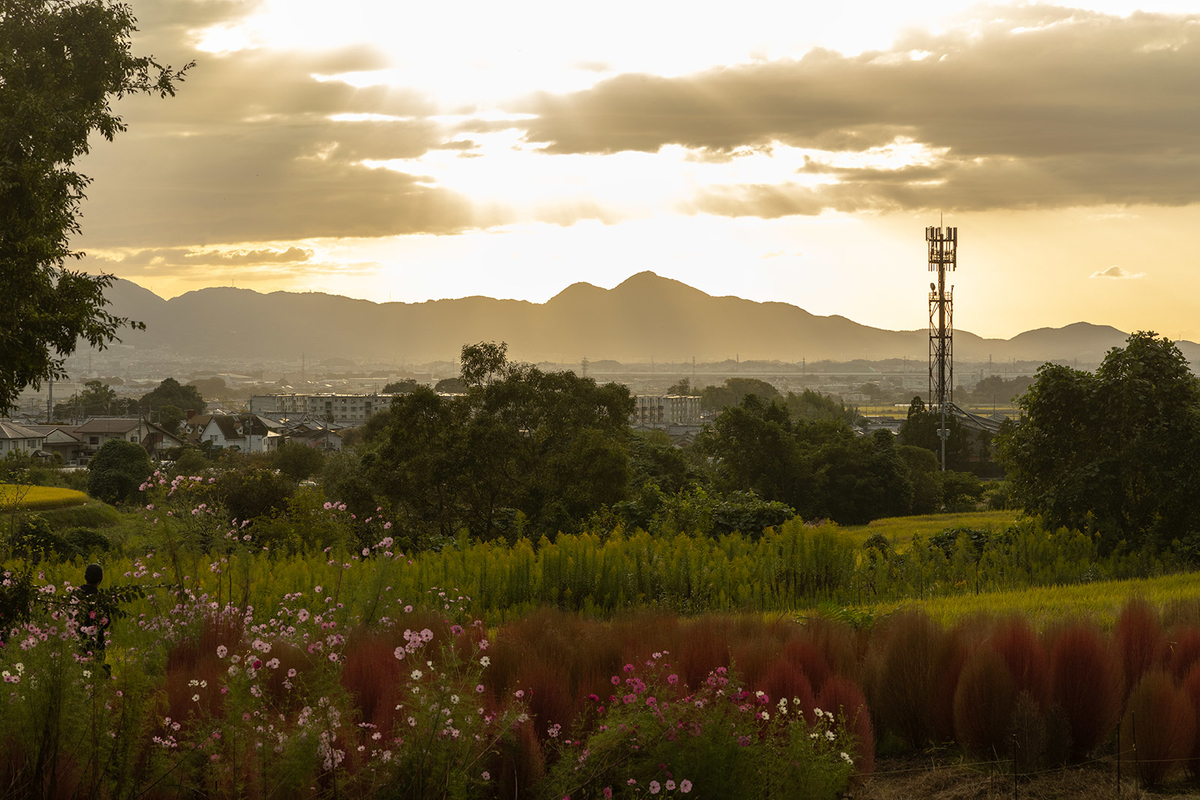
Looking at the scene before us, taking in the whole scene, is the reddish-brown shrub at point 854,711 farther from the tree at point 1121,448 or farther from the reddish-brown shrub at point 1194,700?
the tree at point 1121,448

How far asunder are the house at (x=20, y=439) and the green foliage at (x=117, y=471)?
24.4 metres

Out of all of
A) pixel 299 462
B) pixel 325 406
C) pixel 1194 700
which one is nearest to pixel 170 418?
pixel 299 462

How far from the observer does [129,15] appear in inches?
386

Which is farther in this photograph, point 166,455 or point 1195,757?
point 166,455

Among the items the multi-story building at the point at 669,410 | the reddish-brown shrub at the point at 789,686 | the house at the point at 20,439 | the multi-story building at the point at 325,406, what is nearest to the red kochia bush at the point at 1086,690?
the reddish-brown shrub at the point at 789,686

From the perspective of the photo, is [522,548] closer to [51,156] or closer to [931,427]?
[51,156]

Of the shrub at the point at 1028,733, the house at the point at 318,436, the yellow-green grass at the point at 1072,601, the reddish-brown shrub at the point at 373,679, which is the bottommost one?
the house at the point at 318,436

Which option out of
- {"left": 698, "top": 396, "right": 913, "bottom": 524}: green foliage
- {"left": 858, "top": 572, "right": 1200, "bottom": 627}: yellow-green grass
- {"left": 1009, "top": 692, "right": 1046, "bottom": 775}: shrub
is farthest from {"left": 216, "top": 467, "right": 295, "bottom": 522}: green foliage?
{"left": 1009, "top": 692, "right": 1046, "bottom": 775}: shrub

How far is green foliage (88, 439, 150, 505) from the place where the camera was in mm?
41500

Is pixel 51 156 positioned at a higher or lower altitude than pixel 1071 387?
higher

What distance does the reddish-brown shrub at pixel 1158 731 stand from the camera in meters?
5.19

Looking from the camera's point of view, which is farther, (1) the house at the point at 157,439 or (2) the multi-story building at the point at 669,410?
(2) the multi-story building at the point at 669,410

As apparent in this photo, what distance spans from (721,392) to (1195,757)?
123574mm

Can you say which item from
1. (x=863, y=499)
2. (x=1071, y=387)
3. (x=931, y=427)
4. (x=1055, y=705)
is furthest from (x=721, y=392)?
(x=1055, y=705)
